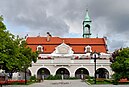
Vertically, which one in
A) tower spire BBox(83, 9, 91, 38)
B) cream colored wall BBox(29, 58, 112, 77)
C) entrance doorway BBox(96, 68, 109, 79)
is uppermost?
tower spire BBox(83, 9, 91, 38)

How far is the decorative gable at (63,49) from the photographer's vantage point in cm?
7475

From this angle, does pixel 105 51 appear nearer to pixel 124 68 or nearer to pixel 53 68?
pixel 53 68

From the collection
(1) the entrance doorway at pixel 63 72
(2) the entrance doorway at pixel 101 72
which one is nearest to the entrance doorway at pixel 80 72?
(1) the entrance doorway at pixel 63 72

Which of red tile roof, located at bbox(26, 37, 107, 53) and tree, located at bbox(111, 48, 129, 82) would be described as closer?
tree, located at bbox(111, 48, 129, 82)

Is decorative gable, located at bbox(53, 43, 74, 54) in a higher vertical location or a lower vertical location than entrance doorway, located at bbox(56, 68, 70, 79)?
higher

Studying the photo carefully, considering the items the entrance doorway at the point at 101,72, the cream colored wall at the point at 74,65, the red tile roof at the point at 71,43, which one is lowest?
the entrance doorway at the point at 101,72

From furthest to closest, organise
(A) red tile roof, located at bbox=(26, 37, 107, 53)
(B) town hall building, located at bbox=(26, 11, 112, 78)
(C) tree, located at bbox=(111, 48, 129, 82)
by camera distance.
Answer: (A) red tile roof, located at bbox=(26, 37, 107, 53)
(B) town hall building, located at bbox=(26, 11, 112, 78)
(C) tree, located at bbox=(111, 48, 129, 82)

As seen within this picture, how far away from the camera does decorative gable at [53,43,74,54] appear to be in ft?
245

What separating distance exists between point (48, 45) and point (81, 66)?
1152cm

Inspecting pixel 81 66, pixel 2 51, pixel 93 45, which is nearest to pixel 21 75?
pixel 81 66

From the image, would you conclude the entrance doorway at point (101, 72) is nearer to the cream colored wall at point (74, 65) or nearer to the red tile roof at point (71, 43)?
the cream colored wall at point (74, 65)

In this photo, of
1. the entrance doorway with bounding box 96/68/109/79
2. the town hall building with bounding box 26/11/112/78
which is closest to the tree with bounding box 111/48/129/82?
the town hall building with bounding box 26/11/112/78

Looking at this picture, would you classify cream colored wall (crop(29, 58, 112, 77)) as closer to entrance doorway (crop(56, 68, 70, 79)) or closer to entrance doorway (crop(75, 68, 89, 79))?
entrance doorway (crop(56, 68, 70, 79))

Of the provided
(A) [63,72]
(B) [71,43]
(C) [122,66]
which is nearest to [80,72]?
(A) [63,72]
